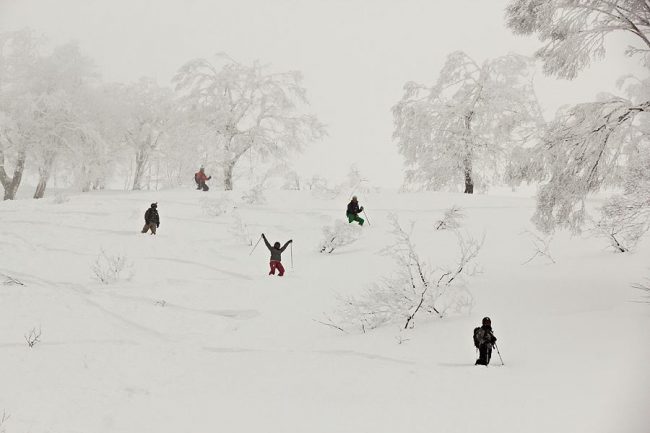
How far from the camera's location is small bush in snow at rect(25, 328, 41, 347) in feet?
21.8

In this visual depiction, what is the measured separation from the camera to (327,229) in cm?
1288

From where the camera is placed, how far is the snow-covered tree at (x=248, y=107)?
2500 centimetres

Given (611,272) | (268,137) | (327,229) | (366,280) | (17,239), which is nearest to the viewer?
(611,272)

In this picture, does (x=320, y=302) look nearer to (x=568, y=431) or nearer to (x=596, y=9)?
(x=568, y=431)

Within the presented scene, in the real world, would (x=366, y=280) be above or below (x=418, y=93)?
below

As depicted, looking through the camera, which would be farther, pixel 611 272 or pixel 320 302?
pixel 320 302

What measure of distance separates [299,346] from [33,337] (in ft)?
14.3

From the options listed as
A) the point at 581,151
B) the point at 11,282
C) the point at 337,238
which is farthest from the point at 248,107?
the point at 581,151

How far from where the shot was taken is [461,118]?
22062mm

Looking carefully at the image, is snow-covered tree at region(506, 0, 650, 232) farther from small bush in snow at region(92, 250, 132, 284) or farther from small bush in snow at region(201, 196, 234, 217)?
small bush in snow at region(201, 196, 234, 217)

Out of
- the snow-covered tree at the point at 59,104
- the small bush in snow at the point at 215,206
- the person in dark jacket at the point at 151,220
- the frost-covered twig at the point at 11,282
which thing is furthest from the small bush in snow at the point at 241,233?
the snow-covered tree at the point at 59,104

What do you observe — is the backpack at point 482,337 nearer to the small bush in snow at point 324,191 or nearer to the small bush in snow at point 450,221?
the small bush in snow at point 450,221

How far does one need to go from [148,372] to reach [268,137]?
796 inches

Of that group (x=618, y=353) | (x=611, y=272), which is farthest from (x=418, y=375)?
(x=611, y=272)
